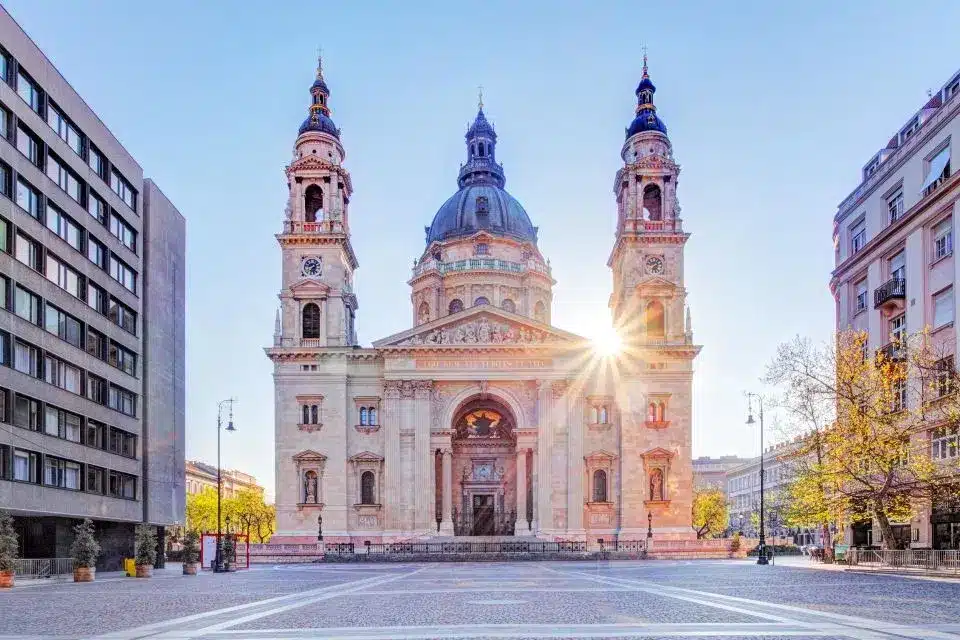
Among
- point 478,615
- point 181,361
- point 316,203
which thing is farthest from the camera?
point 316,203

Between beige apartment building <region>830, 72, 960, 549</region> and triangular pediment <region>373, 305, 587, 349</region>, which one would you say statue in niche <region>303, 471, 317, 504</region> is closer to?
triangular pediment <region>373, 305, 587, 349</region>

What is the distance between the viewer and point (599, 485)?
2672 inches

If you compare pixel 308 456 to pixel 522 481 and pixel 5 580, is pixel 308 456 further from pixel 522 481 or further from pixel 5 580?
pixel 5 580

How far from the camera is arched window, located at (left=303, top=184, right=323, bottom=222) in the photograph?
232 ft

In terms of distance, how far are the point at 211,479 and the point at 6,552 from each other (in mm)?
124909

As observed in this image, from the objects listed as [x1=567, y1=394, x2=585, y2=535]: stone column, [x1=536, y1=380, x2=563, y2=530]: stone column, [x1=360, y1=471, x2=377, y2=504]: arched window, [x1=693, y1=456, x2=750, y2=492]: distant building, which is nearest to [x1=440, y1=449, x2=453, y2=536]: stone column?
[x1=360, y1=471, x2=377, y2=504]: arched window

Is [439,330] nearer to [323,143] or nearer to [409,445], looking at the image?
[409,445]

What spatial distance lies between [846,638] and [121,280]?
1802 inches

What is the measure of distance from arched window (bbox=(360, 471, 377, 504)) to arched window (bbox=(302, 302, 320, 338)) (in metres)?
9.85

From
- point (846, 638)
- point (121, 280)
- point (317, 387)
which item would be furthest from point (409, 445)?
point (846, 638)

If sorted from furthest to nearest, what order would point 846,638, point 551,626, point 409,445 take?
point 409,445, point 551,626, point 846,638

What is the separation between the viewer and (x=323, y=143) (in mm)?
70188

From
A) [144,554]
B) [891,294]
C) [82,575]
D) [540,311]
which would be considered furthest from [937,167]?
[540,311]

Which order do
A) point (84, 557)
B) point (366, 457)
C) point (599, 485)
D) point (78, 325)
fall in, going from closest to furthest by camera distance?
1. point (84, 557)
2. point (78, 325)
3. point (366, 457)
4. point (599, 485)
